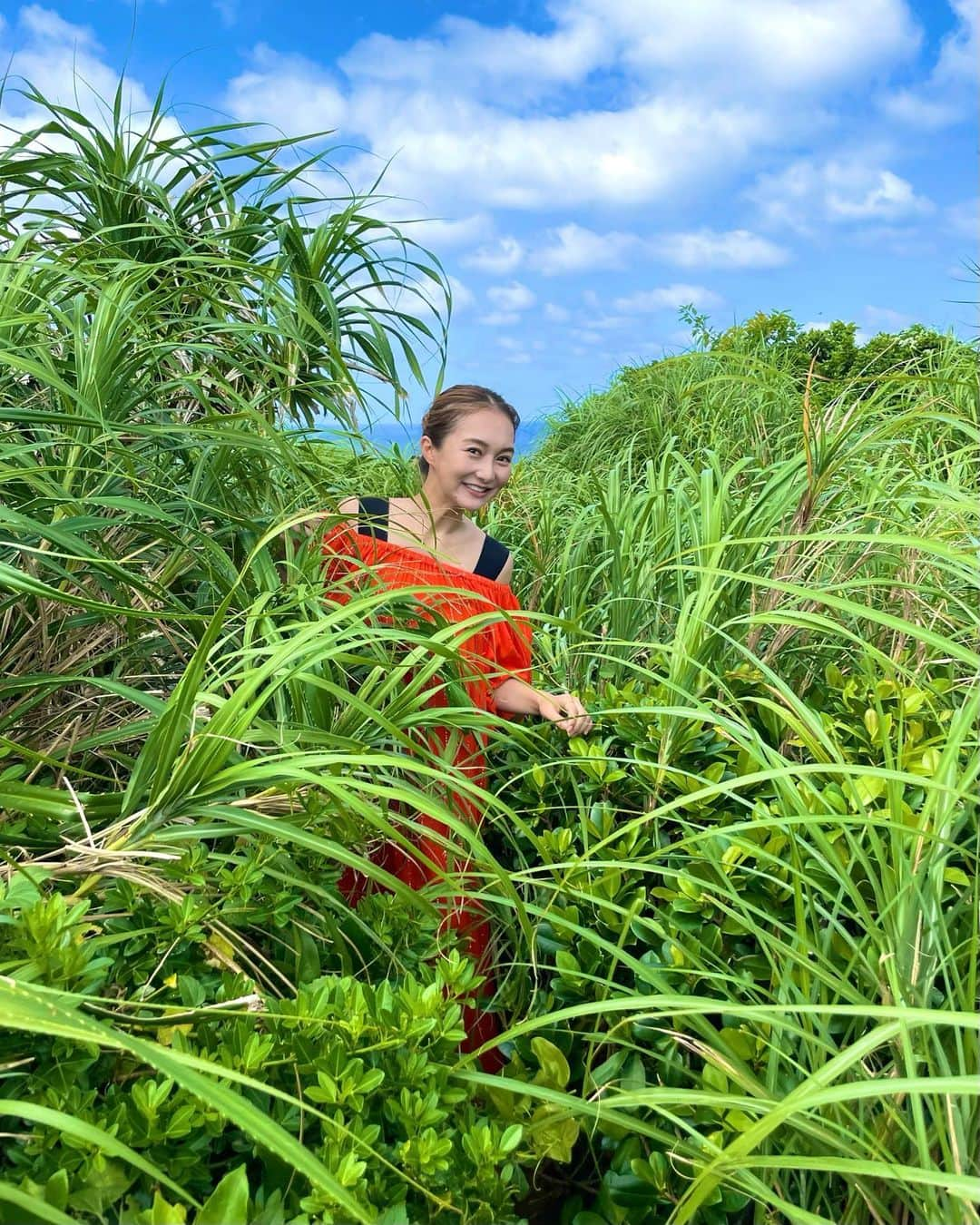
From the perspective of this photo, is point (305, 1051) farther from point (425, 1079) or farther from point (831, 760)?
point (831, 760)

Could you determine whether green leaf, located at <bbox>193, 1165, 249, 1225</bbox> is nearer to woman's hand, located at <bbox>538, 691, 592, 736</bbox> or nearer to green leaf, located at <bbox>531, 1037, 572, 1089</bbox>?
green leaf, located at <bbox>531, 1037, 572, 1089</bbox>

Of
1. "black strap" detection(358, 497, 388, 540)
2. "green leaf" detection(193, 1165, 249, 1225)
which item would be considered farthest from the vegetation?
"black strap" detection(358, 497, 388, 540)

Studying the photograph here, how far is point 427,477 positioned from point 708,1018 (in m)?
1.75

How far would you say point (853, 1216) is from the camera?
37.4 inches

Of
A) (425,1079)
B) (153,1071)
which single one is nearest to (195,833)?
(153,1071)

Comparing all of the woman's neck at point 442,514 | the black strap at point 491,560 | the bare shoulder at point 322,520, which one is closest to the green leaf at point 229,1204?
the bare shoulder at point 322,520

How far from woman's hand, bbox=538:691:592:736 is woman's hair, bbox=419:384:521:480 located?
3.23 feet

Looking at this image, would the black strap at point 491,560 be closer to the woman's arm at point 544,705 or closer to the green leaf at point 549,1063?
the woman's arm at point 544,705

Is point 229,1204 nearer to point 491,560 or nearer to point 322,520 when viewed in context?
point 322,520

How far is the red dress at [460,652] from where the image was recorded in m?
1.52

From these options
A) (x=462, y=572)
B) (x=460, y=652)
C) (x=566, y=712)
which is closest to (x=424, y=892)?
(x=460, y=652)

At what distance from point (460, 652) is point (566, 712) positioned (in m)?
0.27

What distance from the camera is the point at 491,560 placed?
262 centimetres

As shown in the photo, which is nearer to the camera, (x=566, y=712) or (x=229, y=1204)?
(x=229, y=1204)
